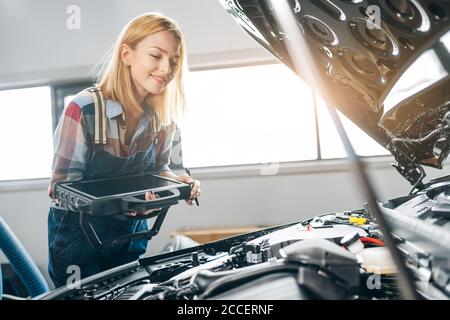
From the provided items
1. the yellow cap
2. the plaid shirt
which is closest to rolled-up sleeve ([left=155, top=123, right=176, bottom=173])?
the plaid shirt

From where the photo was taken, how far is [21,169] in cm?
100

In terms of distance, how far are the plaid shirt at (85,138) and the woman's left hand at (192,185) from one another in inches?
1.9

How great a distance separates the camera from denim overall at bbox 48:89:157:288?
897 millimetres

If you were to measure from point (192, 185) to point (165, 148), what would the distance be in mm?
122

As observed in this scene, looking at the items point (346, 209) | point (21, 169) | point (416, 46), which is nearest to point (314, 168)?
point (346, 209)

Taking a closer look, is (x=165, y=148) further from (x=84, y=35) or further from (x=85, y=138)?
(x=84, y=35)

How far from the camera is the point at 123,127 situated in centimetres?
95

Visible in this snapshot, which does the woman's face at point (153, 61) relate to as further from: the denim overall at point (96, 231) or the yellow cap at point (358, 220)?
the yellow cap at point (358, 220)

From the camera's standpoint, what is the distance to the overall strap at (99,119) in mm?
930

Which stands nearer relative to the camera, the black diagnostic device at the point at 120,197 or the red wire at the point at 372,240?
the red wire at the point at 372,240

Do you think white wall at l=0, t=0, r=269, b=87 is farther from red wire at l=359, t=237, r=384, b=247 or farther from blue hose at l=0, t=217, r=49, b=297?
red wire at l=359, t=237, r=384, b=247

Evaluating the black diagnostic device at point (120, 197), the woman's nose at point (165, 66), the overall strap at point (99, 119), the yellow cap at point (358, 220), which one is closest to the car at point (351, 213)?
the yellow cap at point (358, 220)

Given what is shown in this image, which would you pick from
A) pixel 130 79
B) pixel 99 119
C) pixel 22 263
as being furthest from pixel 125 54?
pixel 22 263

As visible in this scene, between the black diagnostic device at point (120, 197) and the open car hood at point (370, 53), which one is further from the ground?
the open car hood at point (370, 53)
